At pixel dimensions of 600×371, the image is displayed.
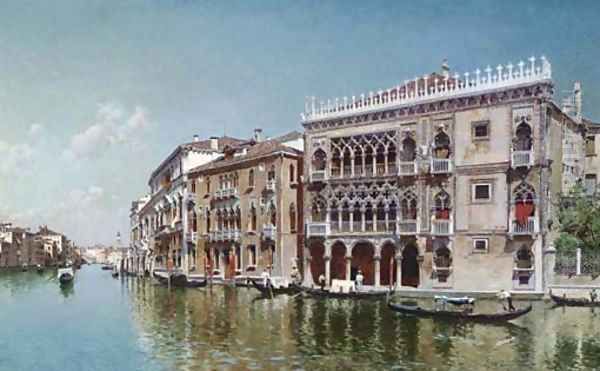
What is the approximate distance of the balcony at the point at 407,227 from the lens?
59.8 ft

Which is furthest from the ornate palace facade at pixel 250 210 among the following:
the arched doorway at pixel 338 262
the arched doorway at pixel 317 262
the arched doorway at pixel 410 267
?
the arched doorway at pixel 410 267

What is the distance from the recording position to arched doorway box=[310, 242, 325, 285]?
20766 millimetres

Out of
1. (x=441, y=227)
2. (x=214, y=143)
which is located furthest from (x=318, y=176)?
(x=214, y=143)

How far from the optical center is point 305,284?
2056 centimetres

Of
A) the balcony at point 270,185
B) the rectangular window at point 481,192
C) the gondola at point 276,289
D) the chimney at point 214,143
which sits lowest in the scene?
the gondola at point 276,289

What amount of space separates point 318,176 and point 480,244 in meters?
5.41

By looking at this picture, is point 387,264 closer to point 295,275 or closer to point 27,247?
point 295,275

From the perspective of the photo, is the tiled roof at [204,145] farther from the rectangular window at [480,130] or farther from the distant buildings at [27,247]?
the distant buildings at [27,247]

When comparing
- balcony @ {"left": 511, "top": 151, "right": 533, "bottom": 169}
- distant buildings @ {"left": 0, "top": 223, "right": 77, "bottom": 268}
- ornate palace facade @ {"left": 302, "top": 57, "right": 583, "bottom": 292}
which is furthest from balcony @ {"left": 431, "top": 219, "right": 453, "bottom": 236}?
distant buildings @ {"left": 0, "top": 223, "right": 77, "bottom": 268}

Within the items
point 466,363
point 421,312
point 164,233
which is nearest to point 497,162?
point 421,312

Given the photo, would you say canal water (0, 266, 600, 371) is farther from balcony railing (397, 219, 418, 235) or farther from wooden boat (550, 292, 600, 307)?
balcony railing (397, 219, 418, 235)

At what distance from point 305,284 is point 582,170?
900 cm

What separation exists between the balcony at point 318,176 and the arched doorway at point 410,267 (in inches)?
130

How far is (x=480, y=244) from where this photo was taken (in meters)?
17.2
